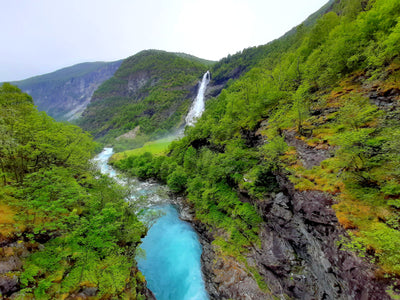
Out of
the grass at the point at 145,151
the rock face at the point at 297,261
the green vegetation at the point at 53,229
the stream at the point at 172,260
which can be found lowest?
the grass at the point at 145,151

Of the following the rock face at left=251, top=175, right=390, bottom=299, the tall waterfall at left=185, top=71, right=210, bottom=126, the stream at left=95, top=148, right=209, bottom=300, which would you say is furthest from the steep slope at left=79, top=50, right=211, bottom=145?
the rock face at left=251, top=175, right=390, bottom=299

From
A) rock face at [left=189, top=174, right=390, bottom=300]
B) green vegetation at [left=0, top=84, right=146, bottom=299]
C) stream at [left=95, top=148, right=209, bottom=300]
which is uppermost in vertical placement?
green vegetation at [left=0, top=84, right=146, bottom=299]

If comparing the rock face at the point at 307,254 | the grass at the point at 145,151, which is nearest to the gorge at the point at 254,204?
the rock face at the point at 307,254

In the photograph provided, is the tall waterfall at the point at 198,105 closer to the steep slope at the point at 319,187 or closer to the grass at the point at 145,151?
the grass at the point at 145,151

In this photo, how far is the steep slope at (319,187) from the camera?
26.6 ft

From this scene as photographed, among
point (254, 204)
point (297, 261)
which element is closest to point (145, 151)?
point (254, 204)

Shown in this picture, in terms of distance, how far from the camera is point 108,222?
467 inches

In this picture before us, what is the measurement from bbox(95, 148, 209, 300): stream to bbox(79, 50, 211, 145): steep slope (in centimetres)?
7845

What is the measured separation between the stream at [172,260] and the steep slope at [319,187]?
1.66 metres

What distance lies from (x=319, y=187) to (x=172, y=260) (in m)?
18.2

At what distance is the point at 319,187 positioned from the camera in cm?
1138

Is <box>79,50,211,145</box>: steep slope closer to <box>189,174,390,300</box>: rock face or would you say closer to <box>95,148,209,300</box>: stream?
<box>95,148,209,300</box>: stream

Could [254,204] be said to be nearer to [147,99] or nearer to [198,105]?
[198,105]

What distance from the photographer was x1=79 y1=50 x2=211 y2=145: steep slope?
117 meters
